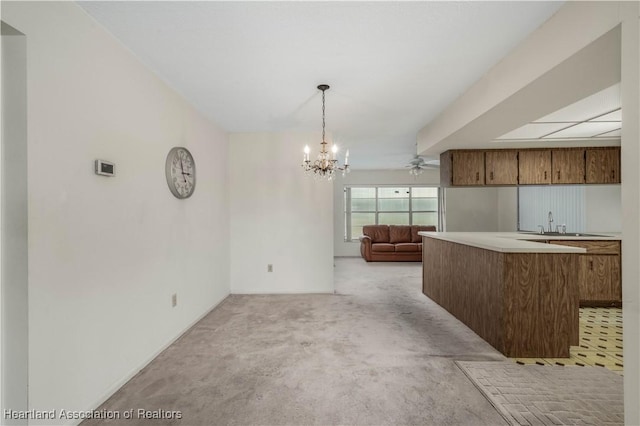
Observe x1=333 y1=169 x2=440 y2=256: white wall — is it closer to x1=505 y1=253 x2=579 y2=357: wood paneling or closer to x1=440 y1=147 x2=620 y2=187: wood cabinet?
x1=440 y1=147 x2=620 y2=187: wood cabinet

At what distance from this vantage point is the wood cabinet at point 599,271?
365 centimetres

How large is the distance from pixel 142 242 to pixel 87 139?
2.87 ft

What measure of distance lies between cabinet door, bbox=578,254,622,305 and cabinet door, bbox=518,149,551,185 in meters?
1.19

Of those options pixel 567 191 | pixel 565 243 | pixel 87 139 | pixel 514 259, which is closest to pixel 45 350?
pixel 87 139

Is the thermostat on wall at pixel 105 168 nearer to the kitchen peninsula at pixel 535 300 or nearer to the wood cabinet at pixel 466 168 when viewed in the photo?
the kitchen peninsula at pixel 535 300

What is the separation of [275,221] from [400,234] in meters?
4.37

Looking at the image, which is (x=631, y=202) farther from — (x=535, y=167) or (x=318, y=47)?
(x=535, y=167)

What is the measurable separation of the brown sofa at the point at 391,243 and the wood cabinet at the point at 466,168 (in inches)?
129

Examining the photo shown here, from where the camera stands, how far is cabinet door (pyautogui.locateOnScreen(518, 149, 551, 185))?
4.16 m

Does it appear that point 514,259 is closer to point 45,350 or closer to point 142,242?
point 142,242

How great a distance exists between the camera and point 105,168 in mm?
1830

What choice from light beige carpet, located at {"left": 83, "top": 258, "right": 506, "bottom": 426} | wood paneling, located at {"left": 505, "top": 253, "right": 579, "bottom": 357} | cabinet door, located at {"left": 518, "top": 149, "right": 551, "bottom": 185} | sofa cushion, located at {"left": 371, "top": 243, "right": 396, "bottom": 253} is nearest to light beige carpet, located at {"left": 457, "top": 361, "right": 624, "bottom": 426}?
light beige carpet, located at {"left": 83, "top": 258, "right": 506, "bottom": 426}

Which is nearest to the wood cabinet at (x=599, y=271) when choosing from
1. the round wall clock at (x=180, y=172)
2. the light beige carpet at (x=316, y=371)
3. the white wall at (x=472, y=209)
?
the light beige carpet at (x=316, y=371)

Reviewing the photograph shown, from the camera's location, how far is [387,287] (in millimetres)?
4789
